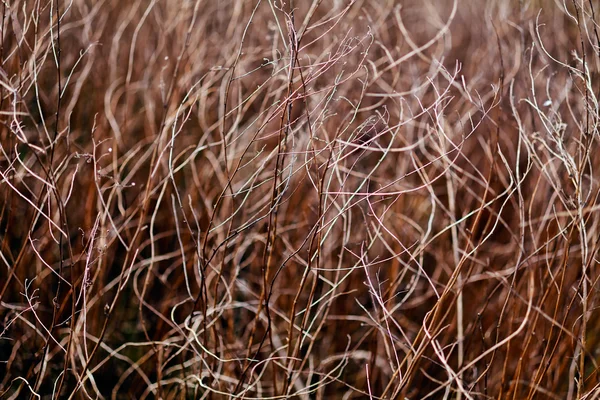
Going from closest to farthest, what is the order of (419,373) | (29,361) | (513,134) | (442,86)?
(29,361) → (419,373) → (513,134) → (442,86)

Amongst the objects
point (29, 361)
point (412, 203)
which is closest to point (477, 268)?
point (412, 203)

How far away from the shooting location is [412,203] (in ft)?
4.33

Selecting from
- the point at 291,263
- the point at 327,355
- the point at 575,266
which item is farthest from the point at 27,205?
the point at 575,266

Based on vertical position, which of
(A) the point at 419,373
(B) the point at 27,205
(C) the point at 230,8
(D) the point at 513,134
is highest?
(C) the point at 230,8

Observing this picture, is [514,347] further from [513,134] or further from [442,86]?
[442,86]

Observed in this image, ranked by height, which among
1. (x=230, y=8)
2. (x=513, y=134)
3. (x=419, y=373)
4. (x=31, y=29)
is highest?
(x=31, y=29)

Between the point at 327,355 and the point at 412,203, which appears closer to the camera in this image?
the point at 327,355

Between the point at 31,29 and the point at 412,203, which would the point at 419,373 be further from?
the point at 31,29

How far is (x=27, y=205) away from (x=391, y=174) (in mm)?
806

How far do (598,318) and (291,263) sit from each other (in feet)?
1.95

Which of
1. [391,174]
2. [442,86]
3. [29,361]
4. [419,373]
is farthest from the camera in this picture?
[442,86]

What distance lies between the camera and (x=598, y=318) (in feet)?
3.89

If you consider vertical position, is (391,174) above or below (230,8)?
Result: below

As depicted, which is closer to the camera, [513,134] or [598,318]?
[598,318]
